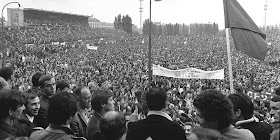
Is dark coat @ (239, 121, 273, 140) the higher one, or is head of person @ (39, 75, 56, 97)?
head of person @ (39, 75, 56, 97)

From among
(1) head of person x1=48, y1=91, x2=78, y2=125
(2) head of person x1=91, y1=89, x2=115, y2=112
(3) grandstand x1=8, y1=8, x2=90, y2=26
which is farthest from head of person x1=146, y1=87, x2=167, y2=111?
(3) grandstand x1=8, y1=8, x2=90, y2=26

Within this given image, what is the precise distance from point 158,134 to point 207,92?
539 millimetres

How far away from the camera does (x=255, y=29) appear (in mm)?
6363

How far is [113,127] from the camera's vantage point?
2.77 metres

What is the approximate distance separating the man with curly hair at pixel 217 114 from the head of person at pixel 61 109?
0.99m

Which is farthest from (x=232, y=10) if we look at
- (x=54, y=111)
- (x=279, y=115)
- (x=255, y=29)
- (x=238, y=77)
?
(x=238, y=77)

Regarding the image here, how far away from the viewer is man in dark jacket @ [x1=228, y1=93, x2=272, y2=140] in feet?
10.6

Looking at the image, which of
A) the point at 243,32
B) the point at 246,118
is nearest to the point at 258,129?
the point at 246,118

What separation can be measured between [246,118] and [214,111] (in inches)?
32.7

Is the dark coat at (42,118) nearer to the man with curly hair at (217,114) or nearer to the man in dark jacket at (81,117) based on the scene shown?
the man in dark jacket at (81,117)

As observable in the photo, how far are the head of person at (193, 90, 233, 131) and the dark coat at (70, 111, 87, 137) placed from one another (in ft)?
4.82

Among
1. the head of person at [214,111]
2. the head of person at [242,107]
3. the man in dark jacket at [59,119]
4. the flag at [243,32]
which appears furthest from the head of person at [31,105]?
the flag at [243,32]

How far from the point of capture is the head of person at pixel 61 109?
2.75m

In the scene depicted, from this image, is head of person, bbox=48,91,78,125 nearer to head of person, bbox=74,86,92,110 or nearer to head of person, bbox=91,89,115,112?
head of person, bbox=91,89,115,112
